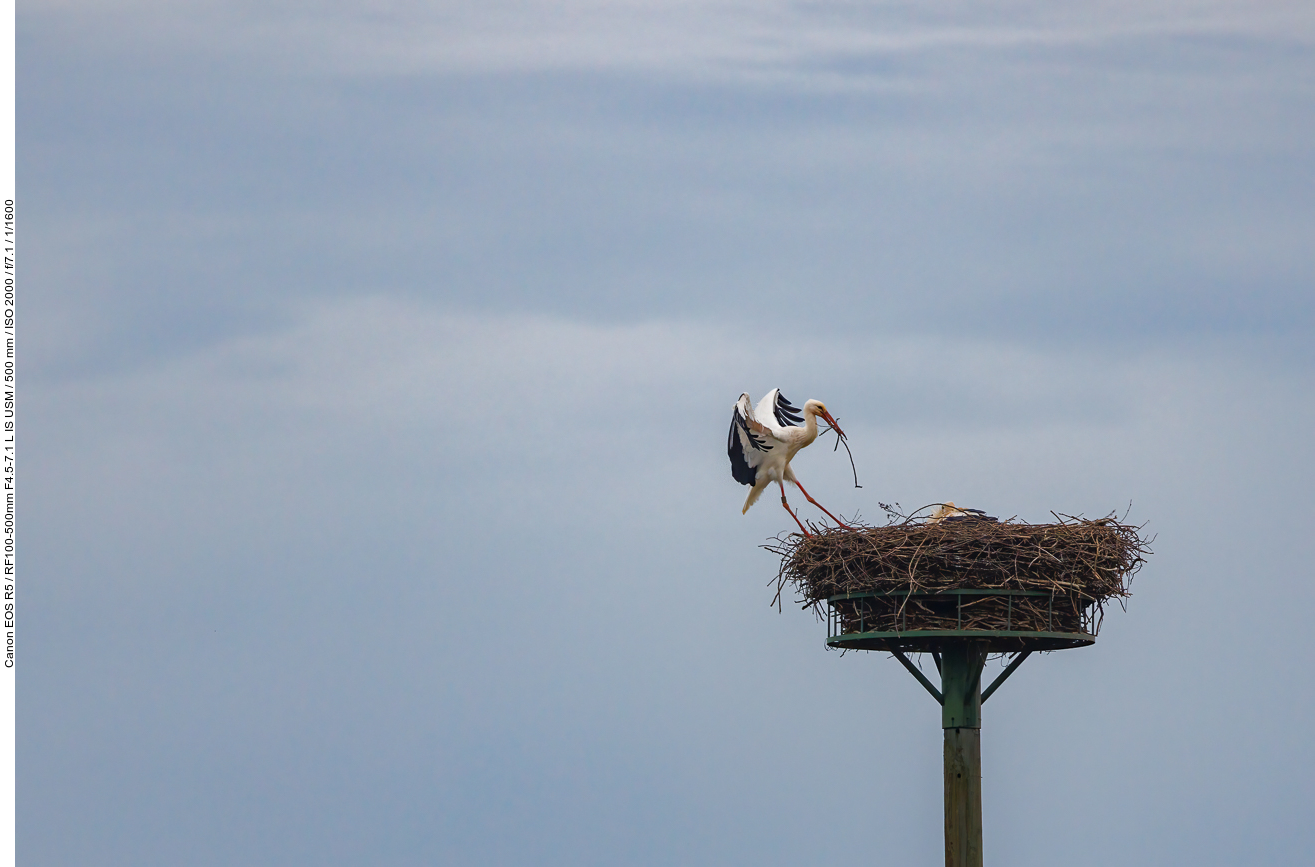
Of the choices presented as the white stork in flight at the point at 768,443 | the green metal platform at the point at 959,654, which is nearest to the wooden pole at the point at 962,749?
the green metal platform at the point at 959,654

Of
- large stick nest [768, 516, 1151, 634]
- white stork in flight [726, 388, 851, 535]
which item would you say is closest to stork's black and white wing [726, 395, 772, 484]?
white stork in flight [726, 388, 851, 535]

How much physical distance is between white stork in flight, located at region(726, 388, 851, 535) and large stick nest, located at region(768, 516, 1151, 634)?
2.44 m

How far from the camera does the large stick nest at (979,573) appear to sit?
14805 mm

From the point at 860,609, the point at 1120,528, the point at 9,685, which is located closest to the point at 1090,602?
the point at 1120,528

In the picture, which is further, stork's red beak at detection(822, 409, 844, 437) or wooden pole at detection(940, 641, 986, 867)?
stork's red beak at detection(822, 409, 844, 437)

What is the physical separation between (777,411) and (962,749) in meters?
4.77

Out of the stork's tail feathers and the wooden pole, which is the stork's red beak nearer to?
the stork's tail feathers

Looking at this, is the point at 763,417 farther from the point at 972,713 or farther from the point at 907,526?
the point at 972,713

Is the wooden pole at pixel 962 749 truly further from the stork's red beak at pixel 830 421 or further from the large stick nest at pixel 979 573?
the stork's red beak at pixel 830 421

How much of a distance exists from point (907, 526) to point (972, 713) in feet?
5.94

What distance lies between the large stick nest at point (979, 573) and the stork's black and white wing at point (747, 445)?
2.48 m

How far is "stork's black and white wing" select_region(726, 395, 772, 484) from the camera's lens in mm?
17719

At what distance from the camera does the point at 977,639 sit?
14.8 meters

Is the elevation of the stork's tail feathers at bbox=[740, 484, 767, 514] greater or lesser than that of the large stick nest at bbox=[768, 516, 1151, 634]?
greater
